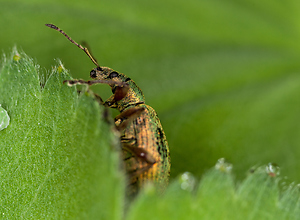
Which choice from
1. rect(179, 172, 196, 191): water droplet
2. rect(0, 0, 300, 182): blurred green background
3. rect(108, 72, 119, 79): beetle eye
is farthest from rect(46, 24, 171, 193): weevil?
rect(179, 172, 196, 191): water droplet

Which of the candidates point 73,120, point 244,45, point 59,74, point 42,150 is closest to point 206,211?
point 73,120

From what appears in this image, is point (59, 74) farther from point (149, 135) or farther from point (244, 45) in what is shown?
point (244, 45)

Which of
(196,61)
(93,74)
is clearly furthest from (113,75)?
(196,61)

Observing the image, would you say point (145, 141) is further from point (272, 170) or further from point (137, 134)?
point (272, 170)

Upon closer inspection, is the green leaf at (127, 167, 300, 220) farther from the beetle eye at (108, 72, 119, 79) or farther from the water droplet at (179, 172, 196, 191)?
the beetle eye at (108, 72, 119, 79)

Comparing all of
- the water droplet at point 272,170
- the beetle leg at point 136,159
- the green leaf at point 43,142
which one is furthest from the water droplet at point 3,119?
the water droplet at point 272,170

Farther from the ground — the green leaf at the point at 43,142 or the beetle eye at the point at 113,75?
the beetle eye at the point at 113,75

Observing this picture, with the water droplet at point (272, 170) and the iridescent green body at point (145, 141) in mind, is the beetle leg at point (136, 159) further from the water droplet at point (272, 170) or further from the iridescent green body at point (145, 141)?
the water droplet at point (272, 170)
